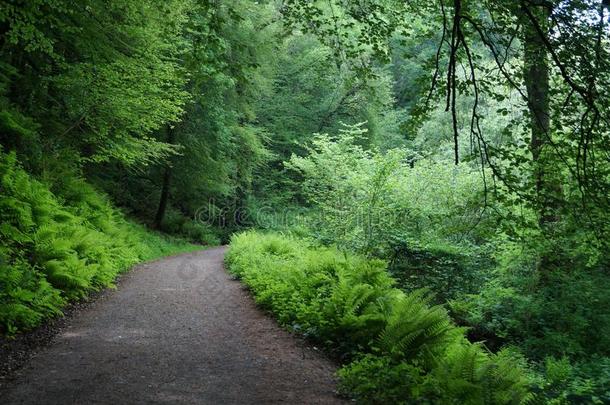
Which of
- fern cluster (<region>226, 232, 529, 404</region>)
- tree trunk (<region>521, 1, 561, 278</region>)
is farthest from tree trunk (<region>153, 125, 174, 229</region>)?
tree trunk (<region>521, 1, 561, 278</region>)

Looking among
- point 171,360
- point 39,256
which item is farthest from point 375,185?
point 171,360

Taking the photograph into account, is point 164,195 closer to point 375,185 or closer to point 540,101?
point 375,185

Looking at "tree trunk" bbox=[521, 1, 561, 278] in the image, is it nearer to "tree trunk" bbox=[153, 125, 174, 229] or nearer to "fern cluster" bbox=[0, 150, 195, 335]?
"fern cluster" bbox=[0, 150, 195, 335]

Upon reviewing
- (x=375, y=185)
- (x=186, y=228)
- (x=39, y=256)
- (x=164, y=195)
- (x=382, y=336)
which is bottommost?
(x=186, y=228)

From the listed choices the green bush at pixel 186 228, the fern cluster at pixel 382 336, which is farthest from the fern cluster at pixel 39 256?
the green bush at pixel 186 228

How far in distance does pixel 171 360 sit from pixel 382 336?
260cm

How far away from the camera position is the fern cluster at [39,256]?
19.9ft

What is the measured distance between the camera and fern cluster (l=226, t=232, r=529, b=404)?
453 cm

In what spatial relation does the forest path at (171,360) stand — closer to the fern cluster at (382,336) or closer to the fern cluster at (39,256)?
the fern cluster at (382,336)

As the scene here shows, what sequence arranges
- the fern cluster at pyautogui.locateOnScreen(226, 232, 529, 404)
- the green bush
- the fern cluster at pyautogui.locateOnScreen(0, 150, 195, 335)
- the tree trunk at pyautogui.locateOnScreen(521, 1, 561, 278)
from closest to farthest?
the fern cluster at pyautogui.locateOnScreen(226, 232, 529, 404)
the tree trunk at pyautogui.locateOnScreen(521, 1, 561, 278)
the fern cluster at pyautogui.locateOnScreen(0, 150, 195, 335)
the green bush

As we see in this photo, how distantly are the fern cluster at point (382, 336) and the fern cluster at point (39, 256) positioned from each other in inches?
130

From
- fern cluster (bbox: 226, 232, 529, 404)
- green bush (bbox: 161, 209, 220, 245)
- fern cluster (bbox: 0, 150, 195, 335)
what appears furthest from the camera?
green bush (bbox: 161, 209, 220, 245)

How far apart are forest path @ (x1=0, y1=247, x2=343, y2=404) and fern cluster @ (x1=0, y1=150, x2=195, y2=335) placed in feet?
1.59

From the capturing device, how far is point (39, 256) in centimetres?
755
